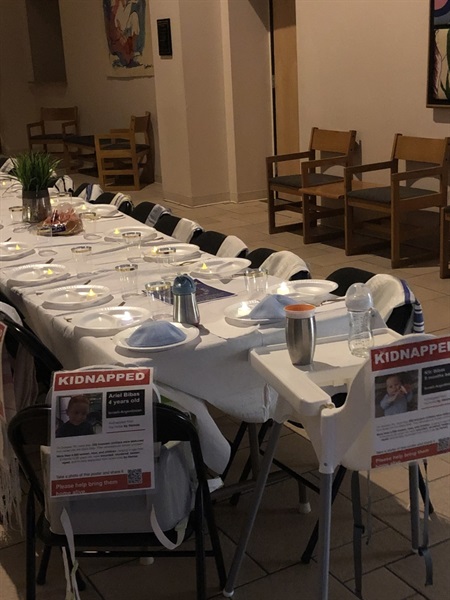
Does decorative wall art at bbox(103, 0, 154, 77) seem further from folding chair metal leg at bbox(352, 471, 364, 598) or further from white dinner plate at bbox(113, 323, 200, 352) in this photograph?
folding chair metal leg at bbox(352, 471, 364, 598)

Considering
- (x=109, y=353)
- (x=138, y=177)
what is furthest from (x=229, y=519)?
(x=138, y=177)

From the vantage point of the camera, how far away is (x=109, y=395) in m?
1.80

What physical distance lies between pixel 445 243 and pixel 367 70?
1806 millimetres

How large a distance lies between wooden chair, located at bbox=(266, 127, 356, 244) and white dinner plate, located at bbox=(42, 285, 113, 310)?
3403mm

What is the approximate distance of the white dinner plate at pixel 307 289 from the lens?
2.58 m

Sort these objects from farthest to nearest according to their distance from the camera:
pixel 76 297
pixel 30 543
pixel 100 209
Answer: pixel 100 209, pixel 76 297, pixel 30 543

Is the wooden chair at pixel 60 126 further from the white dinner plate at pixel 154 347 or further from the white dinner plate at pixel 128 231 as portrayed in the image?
the white dinner plate at pixel 154 347

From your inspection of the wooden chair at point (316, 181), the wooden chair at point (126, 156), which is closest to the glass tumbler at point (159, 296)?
the wooden chair at point (316, 181)

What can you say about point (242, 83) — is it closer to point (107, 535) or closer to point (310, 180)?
point (310, 180)

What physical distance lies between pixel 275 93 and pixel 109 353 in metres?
6.23

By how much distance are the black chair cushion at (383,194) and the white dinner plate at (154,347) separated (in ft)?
11.3

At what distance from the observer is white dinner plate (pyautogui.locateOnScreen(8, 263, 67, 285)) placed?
3019mm

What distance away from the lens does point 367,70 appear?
6.17 metres

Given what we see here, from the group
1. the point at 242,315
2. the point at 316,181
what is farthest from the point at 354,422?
the point at 316,181
